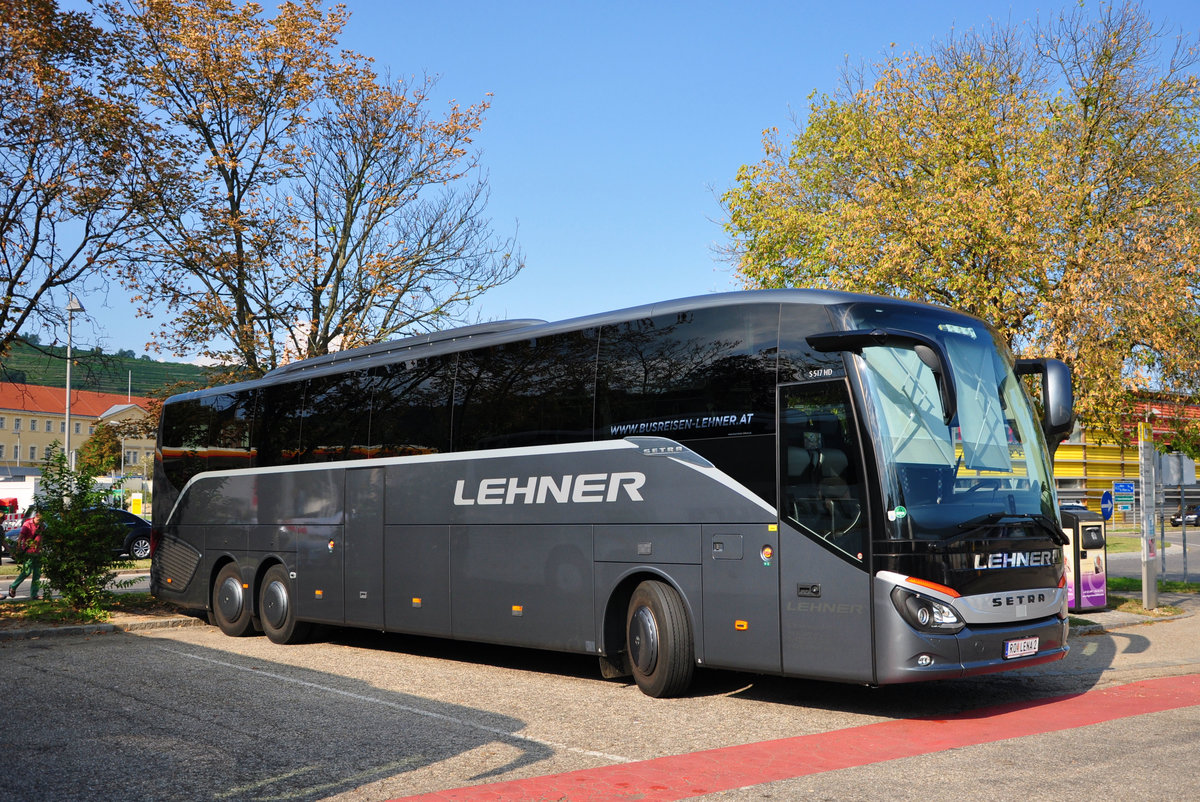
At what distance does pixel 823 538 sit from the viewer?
8.95m

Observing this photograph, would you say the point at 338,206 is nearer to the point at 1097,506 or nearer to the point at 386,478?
the point at 386,478

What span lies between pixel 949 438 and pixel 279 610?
9927mm

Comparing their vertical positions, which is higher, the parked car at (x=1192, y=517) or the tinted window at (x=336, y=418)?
the tinted window at (x=336, y=418)

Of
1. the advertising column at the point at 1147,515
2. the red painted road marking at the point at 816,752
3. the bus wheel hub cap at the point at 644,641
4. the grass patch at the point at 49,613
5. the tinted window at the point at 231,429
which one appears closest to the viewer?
the red painted road marking at the point at 816,752

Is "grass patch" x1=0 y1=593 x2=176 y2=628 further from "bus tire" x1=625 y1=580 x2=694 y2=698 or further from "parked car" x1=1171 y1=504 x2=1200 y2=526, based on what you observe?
"parked car" x1=1171 y1=504 x2=1200 y2=526

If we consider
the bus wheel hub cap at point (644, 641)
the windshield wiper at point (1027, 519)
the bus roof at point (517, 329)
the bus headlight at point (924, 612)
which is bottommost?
the bus wheel hub cap at point (644, 641)

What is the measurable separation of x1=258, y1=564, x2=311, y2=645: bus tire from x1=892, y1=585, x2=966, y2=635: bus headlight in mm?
9216

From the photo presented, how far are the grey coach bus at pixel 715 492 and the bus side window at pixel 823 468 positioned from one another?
0.06 feet

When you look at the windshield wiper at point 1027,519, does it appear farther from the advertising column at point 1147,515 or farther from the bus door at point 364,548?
the advertising column at point 1147,515

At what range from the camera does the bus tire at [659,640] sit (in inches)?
392

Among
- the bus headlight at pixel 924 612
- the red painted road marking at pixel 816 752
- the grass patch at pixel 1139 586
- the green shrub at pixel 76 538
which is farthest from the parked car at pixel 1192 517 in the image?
the bus headlight at pixel 924 612

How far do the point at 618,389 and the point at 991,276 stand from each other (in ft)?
34.7

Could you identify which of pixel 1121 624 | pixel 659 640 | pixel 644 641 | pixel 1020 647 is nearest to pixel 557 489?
pixel 644 641

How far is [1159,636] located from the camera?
14883 mm
